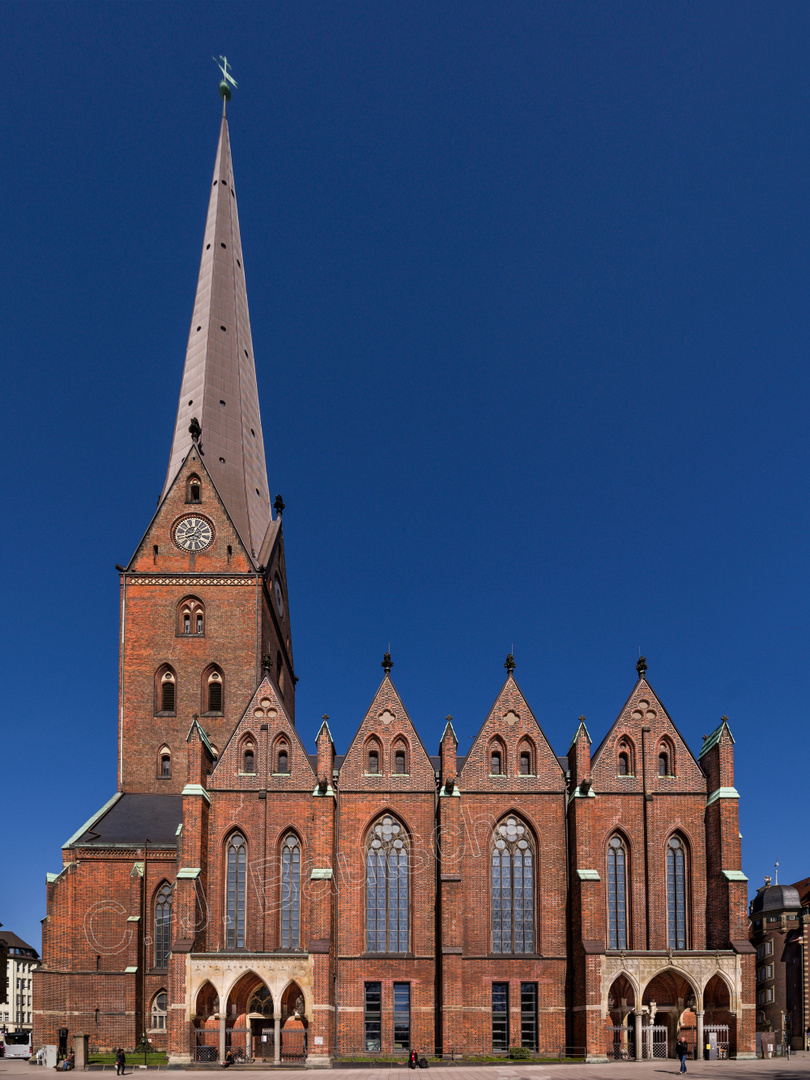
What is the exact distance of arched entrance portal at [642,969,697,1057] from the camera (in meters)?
47.7

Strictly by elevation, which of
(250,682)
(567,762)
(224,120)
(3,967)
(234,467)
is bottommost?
(3,967)

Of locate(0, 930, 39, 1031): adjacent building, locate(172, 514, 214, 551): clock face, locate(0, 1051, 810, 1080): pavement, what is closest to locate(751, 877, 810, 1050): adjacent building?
locate(0, 1051, 810, 1080): pavement

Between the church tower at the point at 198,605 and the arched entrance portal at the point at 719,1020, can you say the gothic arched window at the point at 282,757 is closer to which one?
the church tower at the point at 198,605

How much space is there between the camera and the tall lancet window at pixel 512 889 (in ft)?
165

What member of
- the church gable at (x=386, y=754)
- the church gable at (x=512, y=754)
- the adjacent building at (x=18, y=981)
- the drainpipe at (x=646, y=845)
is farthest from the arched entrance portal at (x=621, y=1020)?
the adjacent building at (x=18, y=981)

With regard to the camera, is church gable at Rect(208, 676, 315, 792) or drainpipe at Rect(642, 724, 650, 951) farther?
church gable at Rect(208, 676, 315, 792)

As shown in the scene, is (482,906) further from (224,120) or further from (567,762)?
(224,120)

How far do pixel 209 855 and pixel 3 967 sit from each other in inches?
3529

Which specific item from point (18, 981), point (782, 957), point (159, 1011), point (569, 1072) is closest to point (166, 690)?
point (159, 1011)

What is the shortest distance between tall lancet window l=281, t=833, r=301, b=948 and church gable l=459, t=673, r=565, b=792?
7943mm

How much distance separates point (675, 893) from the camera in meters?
50.7

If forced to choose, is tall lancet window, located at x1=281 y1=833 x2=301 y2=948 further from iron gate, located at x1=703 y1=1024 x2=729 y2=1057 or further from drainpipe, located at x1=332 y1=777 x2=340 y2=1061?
iron gate, located at x1=703 y1=1024 x2=729 y2=1057

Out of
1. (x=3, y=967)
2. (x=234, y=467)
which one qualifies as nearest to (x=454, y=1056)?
(x=234, y=467)

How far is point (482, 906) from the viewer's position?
166 feet
